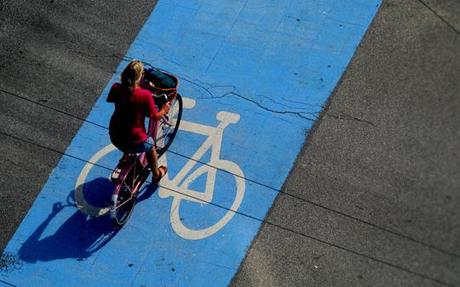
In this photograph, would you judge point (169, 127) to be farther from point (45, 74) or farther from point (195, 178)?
point (45, 74)

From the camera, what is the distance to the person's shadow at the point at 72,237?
809 centimetres

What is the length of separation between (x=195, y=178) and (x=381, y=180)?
8.01 ft

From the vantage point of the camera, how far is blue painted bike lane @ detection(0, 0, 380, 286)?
7.96 meters

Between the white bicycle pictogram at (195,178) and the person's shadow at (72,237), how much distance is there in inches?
5.7

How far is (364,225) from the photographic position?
25.6 ft

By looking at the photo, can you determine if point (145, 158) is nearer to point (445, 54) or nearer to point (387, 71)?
point (387, 71)

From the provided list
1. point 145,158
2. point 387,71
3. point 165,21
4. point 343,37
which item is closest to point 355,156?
point 387,71

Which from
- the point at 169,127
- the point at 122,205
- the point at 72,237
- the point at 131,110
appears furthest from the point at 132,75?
the point at 72,237

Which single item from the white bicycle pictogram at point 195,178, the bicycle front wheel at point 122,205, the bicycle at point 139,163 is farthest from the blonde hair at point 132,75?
the white bicycle pictogram at point 195,178

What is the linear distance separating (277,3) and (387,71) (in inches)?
82.2

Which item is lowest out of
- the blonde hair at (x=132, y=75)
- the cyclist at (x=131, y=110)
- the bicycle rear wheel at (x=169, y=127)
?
the bicycle rear wheel at (x=169, y=127)

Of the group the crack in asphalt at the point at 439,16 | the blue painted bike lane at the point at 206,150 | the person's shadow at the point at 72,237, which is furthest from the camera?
the crack in asphalt at the point at 439,16

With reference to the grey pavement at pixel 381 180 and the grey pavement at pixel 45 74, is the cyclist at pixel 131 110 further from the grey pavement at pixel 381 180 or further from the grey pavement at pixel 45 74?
the grey pavement at pixel 381 180

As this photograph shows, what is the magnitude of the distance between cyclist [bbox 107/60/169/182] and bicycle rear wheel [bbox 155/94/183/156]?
72 cm
